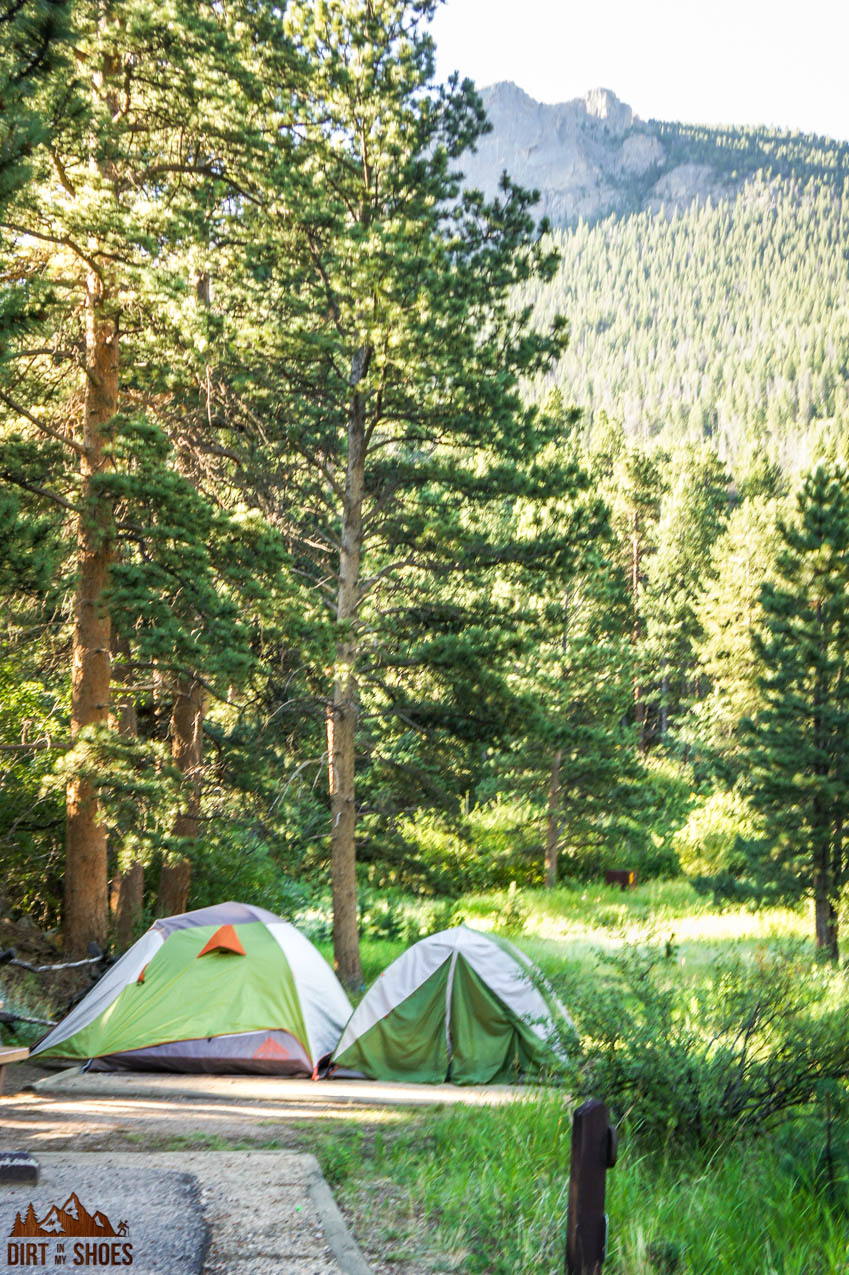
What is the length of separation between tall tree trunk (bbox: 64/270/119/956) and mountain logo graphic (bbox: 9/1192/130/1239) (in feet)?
22.3

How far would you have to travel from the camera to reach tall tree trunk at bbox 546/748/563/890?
92.1ft

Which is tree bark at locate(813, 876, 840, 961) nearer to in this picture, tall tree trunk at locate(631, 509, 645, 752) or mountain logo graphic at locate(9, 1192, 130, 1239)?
mountain logo graphic at locate(9, 1192, 130, 1239)

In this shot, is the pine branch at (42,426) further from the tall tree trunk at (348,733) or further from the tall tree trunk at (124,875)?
the tall tree trunk at (348,733)

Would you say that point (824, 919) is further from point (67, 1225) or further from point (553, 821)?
point (67, 1225)

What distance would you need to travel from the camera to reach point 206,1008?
403 inches

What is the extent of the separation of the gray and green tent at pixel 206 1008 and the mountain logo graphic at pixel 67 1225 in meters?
5.69

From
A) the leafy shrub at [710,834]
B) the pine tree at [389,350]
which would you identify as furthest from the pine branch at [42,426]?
the leafy shrub at [710,834]

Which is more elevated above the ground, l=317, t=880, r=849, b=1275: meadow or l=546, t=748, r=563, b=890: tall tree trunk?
l=546, t=748, r=563, b=890: tall tree trunk

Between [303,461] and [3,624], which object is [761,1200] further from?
[303,461]

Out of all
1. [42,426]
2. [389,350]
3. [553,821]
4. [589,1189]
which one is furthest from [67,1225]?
[553,821]

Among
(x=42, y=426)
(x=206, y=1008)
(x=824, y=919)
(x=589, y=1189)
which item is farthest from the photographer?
(x=824, y=919)

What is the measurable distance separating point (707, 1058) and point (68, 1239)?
3.55 metres

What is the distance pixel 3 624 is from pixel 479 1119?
904cm

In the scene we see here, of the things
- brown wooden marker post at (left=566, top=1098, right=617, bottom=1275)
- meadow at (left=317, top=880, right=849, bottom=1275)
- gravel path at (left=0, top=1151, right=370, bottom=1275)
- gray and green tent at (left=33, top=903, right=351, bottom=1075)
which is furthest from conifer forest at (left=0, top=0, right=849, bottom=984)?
meadow at (left=317, top=880, right=849, bottom=1275)
